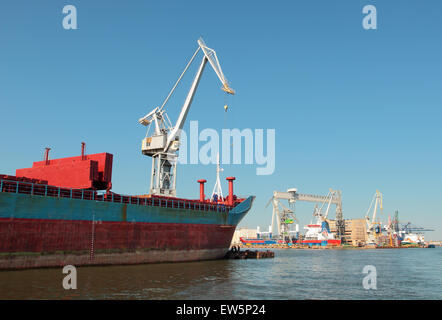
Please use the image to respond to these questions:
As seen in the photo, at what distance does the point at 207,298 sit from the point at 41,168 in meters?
26.1

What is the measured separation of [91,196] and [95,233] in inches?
136

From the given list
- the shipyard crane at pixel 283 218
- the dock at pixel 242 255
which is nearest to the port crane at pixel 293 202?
the shipyard crane at pixel 283 218

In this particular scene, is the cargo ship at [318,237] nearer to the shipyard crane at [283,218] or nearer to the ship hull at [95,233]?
the shipyard crane at [283,218]

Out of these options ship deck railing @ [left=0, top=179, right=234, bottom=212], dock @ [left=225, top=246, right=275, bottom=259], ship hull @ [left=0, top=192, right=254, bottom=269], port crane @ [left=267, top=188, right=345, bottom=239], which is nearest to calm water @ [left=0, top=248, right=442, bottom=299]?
ship hull @ [left=0, top=192, right=254, bottom=269]

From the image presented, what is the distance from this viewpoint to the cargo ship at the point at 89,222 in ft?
81.8

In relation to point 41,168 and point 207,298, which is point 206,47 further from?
point 207,298

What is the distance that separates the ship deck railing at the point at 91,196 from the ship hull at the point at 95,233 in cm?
63

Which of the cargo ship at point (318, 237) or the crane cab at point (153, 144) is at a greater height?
the crane cab at point (153, 144)

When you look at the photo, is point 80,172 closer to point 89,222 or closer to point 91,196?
point 91,196

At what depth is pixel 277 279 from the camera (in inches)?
1087

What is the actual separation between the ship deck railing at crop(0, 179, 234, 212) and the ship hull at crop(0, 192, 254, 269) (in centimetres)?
63

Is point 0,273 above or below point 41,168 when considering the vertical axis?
below
